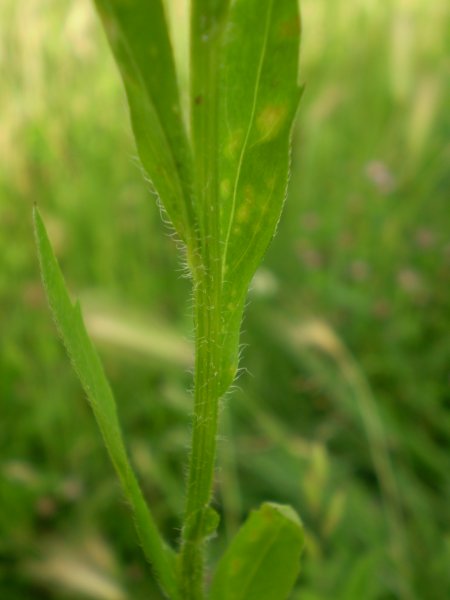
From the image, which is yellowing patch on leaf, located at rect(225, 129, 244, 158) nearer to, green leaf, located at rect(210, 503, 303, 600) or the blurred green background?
green leaf, located at rect(210, 503, 303, 600)

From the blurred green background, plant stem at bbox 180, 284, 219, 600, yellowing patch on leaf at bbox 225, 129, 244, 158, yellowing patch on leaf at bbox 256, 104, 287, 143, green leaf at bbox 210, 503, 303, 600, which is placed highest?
yellowing patch on leaf at bbox 256, 104, 287, 143

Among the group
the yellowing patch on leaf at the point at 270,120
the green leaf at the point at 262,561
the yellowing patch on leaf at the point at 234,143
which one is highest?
the yellowing patch on leaf at the point at 270,120

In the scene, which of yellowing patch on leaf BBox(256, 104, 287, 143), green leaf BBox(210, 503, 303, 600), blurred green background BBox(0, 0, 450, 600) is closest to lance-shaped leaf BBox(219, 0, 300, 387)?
yellowing patch on leaf BBox(256, 104, 287, 143)

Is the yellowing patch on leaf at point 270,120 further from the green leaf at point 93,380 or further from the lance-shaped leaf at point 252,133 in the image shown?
the green leaf at point 93,380

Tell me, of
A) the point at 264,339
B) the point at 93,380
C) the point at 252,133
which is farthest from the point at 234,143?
the point at 264,339

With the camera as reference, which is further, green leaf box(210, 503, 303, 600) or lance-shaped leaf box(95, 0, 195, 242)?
green leaf box(210, 503, 303, 600)

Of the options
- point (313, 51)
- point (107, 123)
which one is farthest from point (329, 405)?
point (313, 51)

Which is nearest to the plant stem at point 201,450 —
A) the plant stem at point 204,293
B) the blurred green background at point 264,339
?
the plant stem at point 204,293
